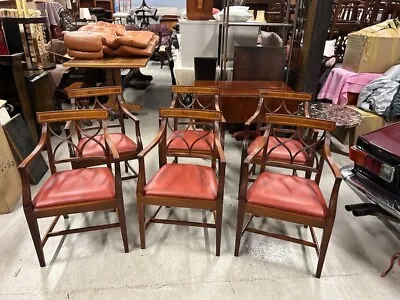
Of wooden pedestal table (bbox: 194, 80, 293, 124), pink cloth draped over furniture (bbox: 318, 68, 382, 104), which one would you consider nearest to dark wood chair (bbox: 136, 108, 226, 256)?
wooden pedestal table (bbox: 194, 80, 293, 124)

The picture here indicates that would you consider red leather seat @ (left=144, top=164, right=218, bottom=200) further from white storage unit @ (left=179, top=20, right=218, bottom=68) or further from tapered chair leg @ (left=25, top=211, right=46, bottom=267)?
white storage unit @ (left=179, top=20, right=218, bottom=68)

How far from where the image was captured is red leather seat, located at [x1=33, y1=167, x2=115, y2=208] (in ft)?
4.96

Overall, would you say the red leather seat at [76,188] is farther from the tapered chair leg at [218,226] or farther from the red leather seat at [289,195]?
the red leather seat at [289,195]

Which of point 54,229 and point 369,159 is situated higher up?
point 369,159

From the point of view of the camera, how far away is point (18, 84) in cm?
253

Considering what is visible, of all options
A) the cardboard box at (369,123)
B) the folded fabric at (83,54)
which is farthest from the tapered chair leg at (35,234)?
the cardboard box at (369,123)

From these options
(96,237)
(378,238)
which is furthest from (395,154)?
(96,237)

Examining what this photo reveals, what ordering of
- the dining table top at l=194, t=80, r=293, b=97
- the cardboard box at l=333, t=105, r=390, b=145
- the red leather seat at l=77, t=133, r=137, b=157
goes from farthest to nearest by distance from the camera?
the cardboard box at l=333, t=105, r=390, b=145
the dining table top at l=194, t=80, r=293, b=97
the red leather seat at l=77, t=133, r=137, b=157

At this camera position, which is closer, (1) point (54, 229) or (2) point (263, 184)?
(2) point (263, 184)

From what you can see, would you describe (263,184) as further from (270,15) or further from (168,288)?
(270,15)

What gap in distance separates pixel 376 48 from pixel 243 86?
148 cm

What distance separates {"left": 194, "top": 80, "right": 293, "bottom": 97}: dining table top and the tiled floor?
46.2 inches

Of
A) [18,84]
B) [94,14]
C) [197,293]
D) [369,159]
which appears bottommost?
[197,293]

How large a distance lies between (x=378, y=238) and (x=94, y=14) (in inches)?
338
